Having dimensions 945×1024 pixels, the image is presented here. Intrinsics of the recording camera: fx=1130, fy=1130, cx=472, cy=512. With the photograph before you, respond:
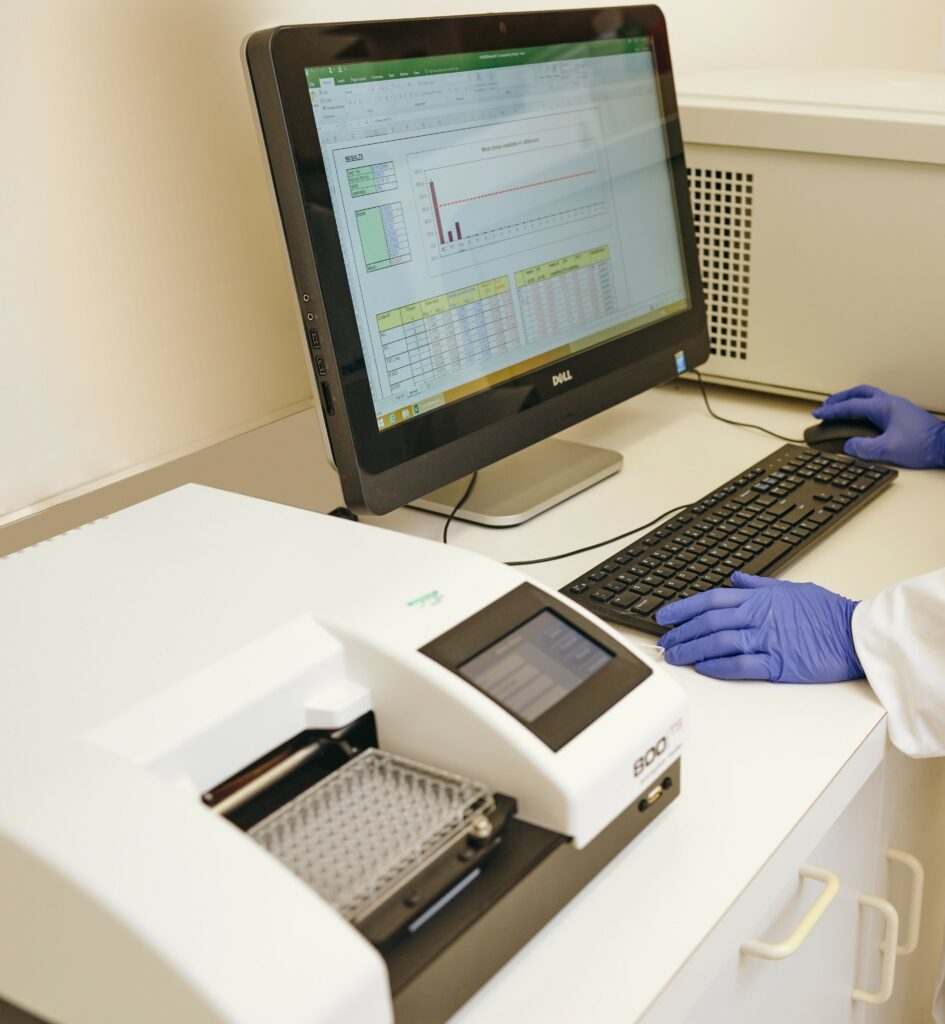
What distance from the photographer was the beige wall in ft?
3.26

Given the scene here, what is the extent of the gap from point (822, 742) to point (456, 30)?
694mm

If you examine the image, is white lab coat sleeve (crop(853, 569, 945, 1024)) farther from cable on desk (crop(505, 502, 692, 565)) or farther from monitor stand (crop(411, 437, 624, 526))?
monitor stand (crop(411, 437, 624, 526))

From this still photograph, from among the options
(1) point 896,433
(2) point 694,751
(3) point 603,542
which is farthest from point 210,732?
(1) point 896,433

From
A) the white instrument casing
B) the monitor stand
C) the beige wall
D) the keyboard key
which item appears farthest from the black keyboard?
the beige wall

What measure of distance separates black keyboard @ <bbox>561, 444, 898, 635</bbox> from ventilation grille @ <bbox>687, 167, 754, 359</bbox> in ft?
0.94

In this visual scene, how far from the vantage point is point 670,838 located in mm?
721

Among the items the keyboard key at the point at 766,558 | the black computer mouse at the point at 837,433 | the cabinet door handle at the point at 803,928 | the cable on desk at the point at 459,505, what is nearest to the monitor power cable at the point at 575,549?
the cable on desk at the point at 459,505

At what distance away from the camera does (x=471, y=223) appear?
3.48ft

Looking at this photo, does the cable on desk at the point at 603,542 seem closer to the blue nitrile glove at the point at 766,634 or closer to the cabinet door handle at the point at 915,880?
the blue nitrile glove at the point at 766,634

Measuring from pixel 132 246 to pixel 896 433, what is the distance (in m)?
0.85

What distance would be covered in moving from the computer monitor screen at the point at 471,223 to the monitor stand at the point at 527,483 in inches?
3.0

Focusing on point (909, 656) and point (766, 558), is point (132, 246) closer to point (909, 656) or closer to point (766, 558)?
point (766, 558)

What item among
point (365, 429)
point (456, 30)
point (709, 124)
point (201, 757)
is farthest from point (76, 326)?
point (709, 124)

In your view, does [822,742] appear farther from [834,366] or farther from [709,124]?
[709,124]
